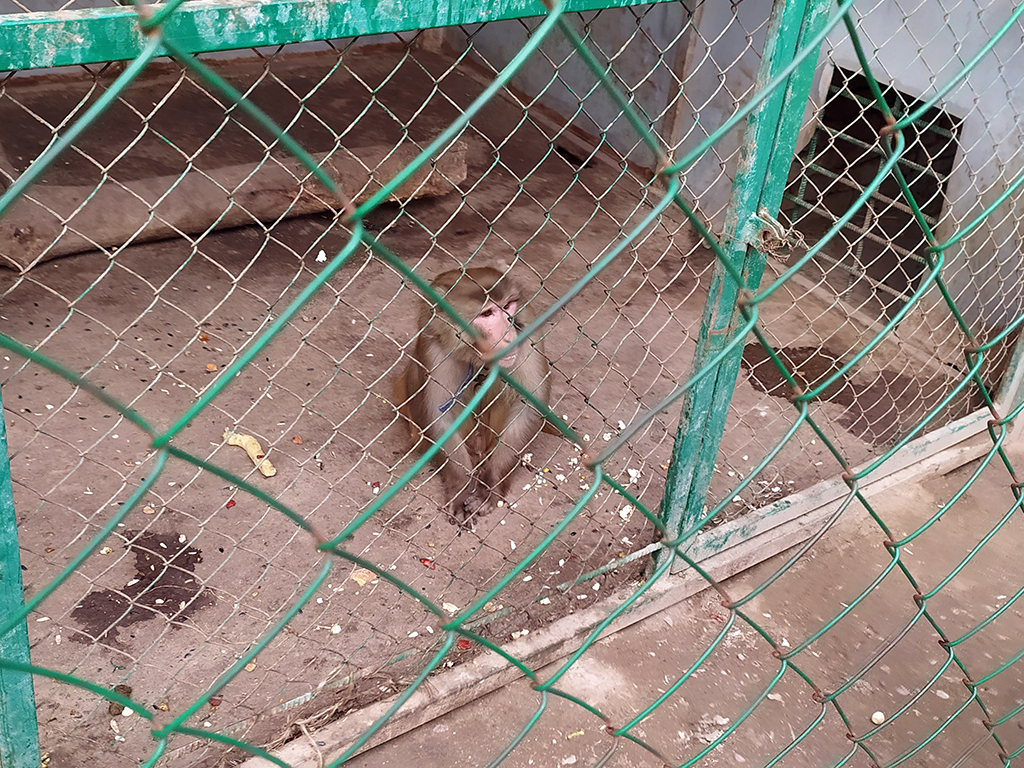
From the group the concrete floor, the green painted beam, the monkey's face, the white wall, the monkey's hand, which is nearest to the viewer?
the green painted beam

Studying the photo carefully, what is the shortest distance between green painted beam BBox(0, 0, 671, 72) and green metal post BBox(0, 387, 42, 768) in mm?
559

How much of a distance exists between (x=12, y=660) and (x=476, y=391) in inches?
62.3

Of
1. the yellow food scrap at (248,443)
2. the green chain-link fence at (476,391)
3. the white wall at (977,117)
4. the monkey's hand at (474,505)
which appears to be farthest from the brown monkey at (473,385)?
the white wall at (977,117)

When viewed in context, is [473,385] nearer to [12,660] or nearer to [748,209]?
[748,209]

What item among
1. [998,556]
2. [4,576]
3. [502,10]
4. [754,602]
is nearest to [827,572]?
[754,602]

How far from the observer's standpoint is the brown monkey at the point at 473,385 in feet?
9.42

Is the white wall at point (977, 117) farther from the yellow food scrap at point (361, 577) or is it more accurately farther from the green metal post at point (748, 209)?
the yellow food scrap at point (361, 577)

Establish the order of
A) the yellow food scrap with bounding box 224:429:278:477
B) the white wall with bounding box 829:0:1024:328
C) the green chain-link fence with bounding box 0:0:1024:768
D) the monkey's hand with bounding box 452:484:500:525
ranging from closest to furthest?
the green chain-link fence with bounding box 0:0:1024:768, the monkey's hand with bounding box 452:484:500:525, the yellow food scrap with bounding box 224:429:278:477, the white wall with bounding box 829:0:1024:328

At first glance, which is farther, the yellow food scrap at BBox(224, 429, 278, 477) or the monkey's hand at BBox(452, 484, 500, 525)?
the yellow food scrap at BBox(224, 429, 278, 477)

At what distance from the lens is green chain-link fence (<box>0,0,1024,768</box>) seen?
164 cm

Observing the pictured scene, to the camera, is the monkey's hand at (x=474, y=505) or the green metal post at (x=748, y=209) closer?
the green metal post at (x=748, y=209)

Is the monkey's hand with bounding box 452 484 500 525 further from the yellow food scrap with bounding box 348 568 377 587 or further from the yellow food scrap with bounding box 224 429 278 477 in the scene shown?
the yellow food scrap with bounding box 224 429 278 477

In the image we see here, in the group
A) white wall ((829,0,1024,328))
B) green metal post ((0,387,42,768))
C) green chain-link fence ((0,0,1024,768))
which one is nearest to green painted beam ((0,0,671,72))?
green chain-link fence ((0,0,1024,768))

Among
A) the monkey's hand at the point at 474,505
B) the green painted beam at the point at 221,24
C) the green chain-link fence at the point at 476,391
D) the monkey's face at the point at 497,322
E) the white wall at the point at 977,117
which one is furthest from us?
the white wall at the point at 977,117
